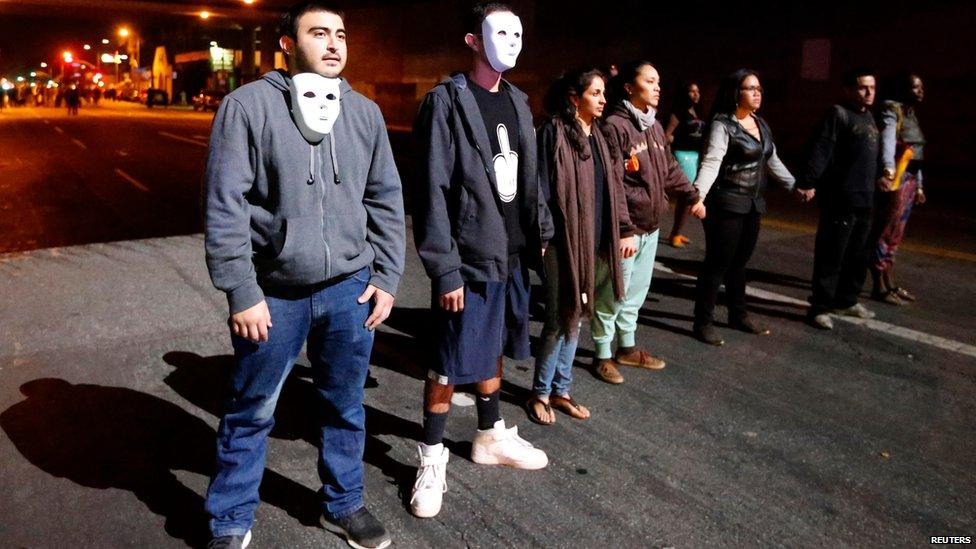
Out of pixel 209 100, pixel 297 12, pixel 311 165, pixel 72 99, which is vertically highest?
pixel 209 100

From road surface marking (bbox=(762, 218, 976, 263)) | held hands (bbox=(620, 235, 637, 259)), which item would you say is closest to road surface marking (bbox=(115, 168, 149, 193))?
road surface marking (bbox=(762, 218, 976, 263))

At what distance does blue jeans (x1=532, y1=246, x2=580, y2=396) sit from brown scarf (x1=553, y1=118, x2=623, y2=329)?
52 millimetres

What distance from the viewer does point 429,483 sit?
3121 mm

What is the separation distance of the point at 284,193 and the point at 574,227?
1701 millimetres

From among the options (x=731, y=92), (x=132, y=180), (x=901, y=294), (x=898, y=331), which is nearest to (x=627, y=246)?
(x=731, y=92)

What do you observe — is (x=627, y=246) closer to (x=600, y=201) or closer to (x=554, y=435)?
(x=600, y=201)

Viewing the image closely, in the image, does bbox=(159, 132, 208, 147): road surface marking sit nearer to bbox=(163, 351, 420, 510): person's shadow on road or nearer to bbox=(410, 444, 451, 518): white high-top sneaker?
bbox=(163, 351, 420, 510): person's shadow on road

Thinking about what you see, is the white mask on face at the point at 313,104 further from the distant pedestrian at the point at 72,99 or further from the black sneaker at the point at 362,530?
the distant pedestrian at the point at 72,99

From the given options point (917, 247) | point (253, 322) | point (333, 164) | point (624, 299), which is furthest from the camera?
point (917, 247)

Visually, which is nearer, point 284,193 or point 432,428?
point 284,193

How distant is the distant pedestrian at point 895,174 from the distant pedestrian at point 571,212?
3.43 metres

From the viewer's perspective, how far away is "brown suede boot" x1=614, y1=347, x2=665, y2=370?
4.92m

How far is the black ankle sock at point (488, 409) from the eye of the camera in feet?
11.3

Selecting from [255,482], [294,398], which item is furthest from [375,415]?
[255,482]
